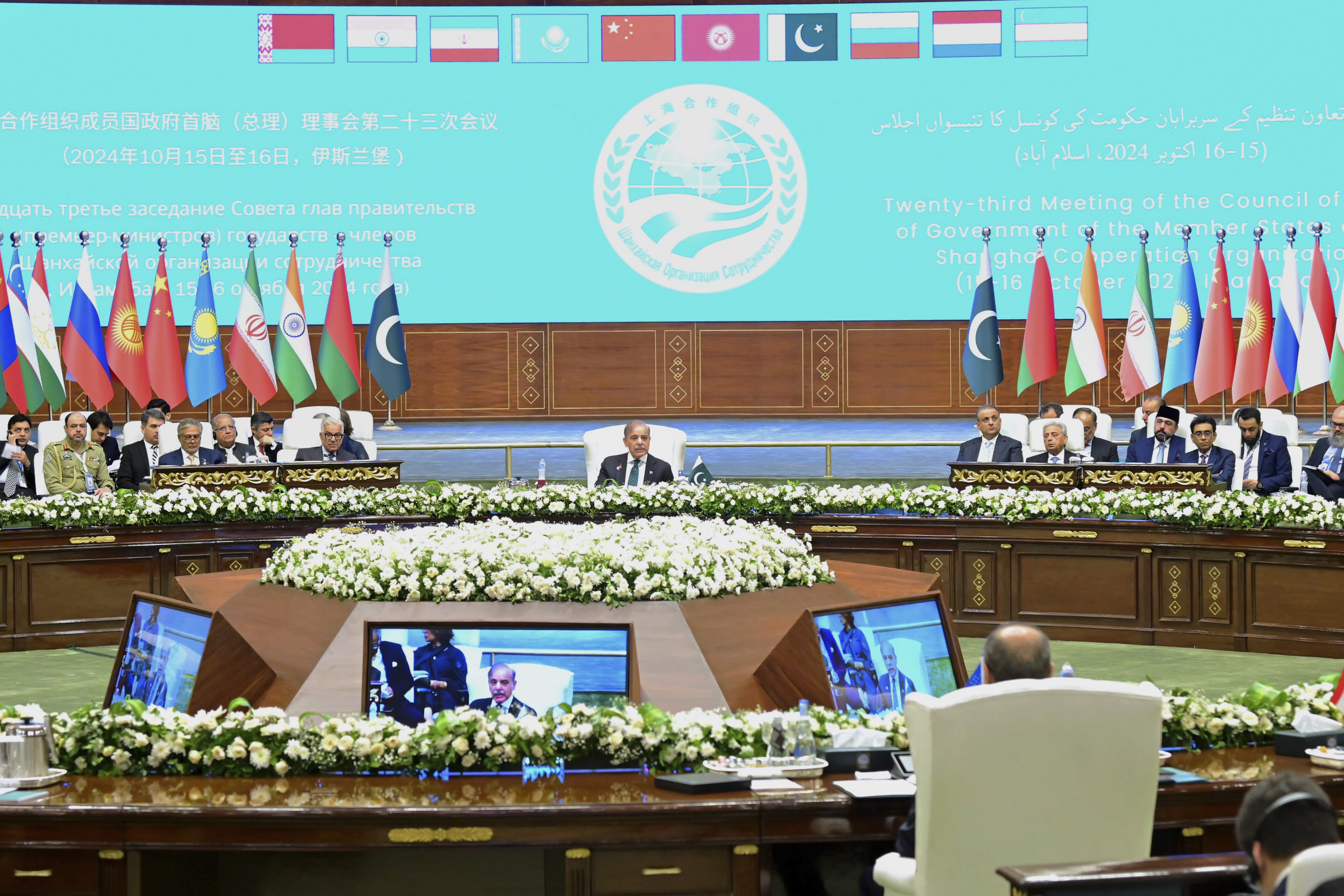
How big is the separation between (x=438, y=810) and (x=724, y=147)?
1183cm

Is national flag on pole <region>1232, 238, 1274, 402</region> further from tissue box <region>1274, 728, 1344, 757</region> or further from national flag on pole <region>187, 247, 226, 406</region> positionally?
tissue box <region>1274, 728, 1344, 757</region>

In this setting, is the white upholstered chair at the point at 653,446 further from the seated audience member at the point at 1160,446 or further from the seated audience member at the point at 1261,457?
the seated audience member at the point at 1261,457

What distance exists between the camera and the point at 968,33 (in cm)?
1408

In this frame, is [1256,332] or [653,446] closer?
[653,446]

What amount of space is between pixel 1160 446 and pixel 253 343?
292 inches

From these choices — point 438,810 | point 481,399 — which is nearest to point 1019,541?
point 438,810

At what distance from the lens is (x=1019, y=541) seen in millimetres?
8648

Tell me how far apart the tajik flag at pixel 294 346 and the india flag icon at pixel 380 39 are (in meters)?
2.31

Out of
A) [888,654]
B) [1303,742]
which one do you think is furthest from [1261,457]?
[1303,742]

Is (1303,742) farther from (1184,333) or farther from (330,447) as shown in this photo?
(1184,333)

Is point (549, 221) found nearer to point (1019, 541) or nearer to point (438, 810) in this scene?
point (1019, 541)

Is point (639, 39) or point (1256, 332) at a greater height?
point (639, 39)

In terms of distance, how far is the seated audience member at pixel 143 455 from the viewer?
10.1 meters

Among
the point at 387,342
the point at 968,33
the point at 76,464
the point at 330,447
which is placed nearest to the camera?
the point at 76,464
